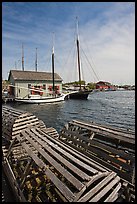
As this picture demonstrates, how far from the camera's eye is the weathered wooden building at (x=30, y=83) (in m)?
42.1

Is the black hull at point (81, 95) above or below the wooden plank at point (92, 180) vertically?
above

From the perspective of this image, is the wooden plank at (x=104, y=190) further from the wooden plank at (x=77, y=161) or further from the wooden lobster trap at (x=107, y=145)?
the wooden lobster trap at (x=107, y=145)

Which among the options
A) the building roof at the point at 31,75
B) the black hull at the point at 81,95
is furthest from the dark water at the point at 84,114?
the black hull at the point at 81,95

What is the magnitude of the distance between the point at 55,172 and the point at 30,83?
38945 mm

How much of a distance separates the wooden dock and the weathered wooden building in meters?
33.7

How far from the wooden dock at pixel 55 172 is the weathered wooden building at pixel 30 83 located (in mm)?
33735

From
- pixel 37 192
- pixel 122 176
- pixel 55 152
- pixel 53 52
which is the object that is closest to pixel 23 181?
pixel 37 192

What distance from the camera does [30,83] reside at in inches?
1724

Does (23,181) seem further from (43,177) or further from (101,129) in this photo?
(101,129)

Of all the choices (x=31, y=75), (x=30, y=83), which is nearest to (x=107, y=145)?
(x=30, y=83)

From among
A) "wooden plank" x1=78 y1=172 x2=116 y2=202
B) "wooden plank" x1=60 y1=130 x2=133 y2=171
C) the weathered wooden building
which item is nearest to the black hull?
the weathered wooden building

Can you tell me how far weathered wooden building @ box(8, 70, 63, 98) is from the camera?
42.1 m

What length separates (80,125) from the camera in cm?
792

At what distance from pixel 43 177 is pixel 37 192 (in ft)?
2.34
